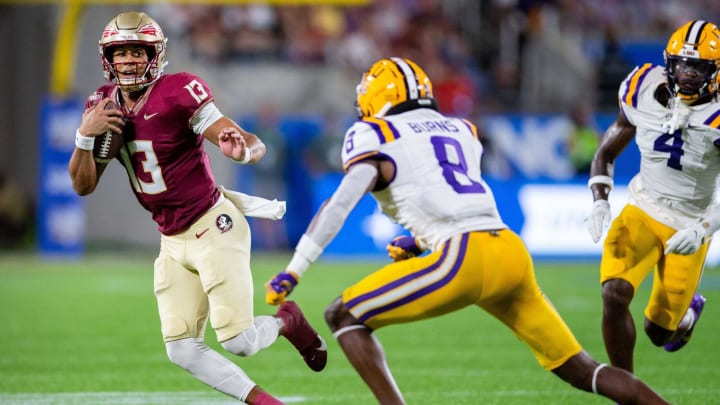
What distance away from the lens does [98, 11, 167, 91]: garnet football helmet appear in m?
4.84

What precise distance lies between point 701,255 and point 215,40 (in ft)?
38.6

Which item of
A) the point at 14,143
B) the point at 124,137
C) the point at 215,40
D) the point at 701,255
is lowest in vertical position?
the point at 14,143

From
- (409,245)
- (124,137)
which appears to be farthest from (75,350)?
(409,245)

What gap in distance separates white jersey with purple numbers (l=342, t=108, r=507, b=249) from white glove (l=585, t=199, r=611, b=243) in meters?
1.03

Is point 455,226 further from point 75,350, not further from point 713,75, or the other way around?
point 75,350

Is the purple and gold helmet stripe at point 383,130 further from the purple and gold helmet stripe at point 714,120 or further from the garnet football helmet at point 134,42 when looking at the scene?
the purple and gold helmet stripe at point 714,120

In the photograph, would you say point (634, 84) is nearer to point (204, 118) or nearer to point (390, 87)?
point (390, 87)

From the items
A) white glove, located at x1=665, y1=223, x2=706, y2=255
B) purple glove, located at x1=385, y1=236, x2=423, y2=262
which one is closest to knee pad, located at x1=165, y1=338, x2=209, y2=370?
purple glove, located at x1=385, y1=236, x2=423, y2=262

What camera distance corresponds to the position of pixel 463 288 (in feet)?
13.9

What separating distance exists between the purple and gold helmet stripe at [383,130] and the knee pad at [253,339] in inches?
40.4

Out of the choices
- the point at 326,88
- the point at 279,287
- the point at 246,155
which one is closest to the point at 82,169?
the point at 246,155

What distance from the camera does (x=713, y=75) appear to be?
540cm

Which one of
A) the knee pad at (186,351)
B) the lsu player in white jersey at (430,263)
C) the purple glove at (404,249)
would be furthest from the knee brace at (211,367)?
the purple glove at (404,249)

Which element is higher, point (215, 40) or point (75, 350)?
point (75, 350)
